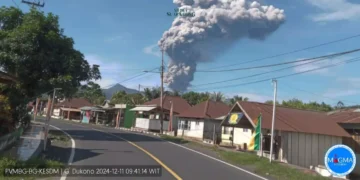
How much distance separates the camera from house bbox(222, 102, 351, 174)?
77.3ft

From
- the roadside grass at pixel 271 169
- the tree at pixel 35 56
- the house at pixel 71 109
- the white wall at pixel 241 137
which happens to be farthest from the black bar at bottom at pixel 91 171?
the house at pixel 71 109

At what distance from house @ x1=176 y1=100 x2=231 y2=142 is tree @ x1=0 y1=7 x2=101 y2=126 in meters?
16.9

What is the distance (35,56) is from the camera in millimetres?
26047

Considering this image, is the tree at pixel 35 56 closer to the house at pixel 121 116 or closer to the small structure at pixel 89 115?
the house at pixel 121 116

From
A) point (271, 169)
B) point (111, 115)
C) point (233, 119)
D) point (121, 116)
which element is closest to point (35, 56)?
point (233, 119)

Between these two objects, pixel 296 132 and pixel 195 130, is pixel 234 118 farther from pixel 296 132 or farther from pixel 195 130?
pixel 195 130

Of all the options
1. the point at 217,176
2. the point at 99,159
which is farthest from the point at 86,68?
the point at 217,176

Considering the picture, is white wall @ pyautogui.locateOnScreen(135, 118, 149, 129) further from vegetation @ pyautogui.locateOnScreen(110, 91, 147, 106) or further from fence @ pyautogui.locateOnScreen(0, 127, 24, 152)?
fence @ pyautogui.locateOnScreen(0, 127, 24, 152)

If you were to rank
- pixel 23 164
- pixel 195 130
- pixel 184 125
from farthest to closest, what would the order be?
pixel 184 125
pixel 195 130
pixel 23 164

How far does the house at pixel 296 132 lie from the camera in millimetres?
23562

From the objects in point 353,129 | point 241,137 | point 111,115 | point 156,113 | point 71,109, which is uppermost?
point 71,109

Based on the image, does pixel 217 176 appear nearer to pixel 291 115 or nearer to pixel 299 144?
pixel 299 144

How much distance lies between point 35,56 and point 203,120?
20924mm

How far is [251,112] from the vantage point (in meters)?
25.8
